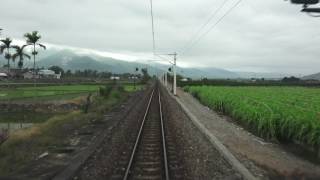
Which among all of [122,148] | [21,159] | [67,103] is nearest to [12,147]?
[21,159]

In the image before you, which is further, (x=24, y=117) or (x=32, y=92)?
(x=32, y=92)

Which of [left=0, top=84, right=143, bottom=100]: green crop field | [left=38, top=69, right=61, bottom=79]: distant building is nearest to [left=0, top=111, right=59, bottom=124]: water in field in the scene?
[left=0, top=84, right=143, bottom=100]: green crop field

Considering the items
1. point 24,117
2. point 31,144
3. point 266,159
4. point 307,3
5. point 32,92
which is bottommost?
point 24,117

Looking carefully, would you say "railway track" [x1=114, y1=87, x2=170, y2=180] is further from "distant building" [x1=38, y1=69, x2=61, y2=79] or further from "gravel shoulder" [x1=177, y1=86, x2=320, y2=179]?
"distant building" [x1=38, y1=69, x2=61, y2=79]

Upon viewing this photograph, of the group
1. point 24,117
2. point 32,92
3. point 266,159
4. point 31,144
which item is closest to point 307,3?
point 266,159

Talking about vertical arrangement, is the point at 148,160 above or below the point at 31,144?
above

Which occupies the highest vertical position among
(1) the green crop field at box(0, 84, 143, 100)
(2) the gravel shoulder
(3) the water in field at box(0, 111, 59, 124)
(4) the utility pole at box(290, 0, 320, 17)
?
(4) the utility pole at box(290, 0, 320, 17)

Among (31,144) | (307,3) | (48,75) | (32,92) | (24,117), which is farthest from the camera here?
(48,75)

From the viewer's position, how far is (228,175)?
1234 centimetres

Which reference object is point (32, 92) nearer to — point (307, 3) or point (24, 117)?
point (24, 117)

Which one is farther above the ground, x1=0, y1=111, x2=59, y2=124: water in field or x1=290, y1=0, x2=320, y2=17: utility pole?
x1=290, y1=0, x2=320, y2=17: utility pole

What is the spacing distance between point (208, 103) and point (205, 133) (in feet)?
79.5

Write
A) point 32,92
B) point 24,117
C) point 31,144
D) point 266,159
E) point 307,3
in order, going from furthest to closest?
point 32,92, point 24,117, point 31,144, point 266,159, point 307,3

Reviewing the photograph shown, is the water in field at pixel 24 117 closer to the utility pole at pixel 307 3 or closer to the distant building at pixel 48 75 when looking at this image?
the utility pole at pixel 307 3
